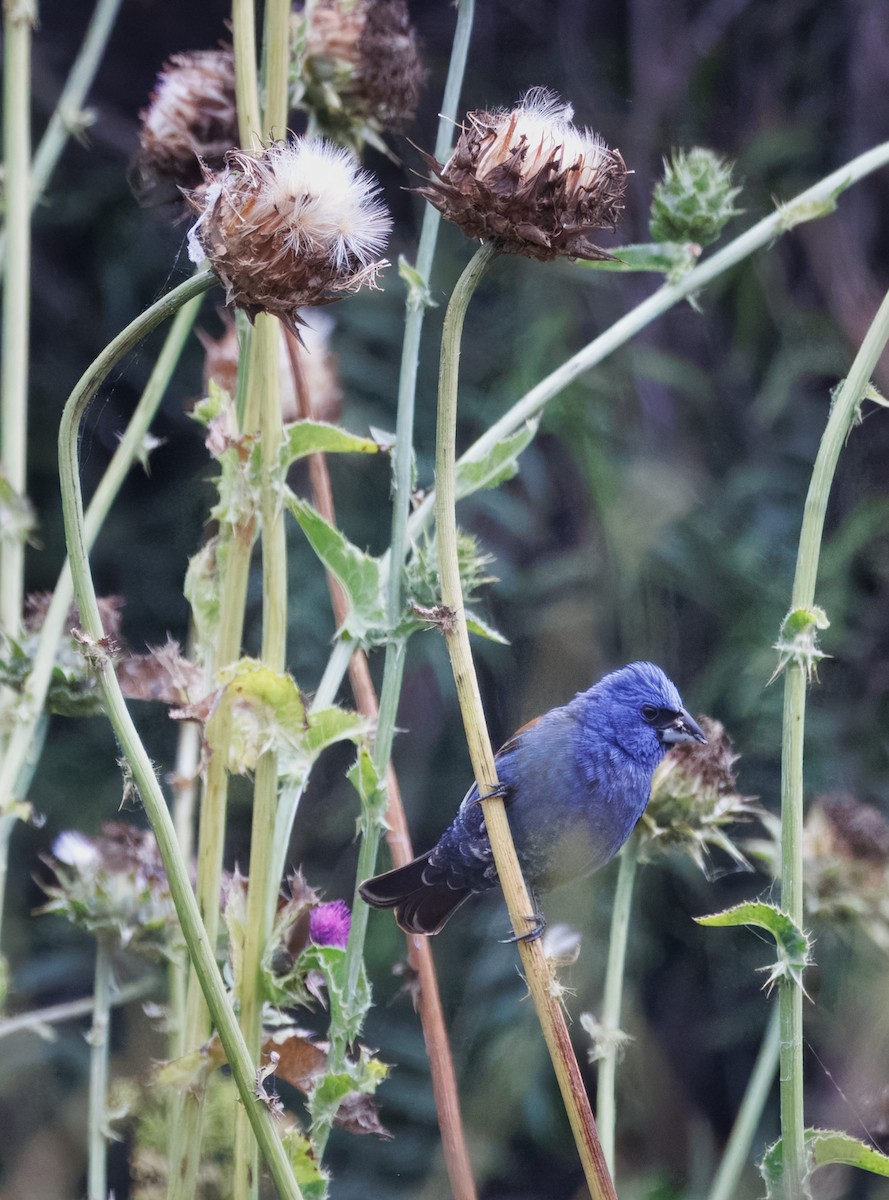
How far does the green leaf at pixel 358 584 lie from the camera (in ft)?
1.93

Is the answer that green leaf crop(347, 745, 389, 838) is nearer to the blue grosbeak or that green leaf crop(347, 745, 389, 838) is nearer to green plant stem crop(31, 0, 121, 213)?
the blue grosbeak

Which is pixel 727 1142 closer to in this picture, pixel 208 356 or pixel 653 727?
pixel 653 727

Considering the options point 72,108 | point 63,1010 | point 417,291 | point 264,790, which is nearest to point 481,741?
point 264,790

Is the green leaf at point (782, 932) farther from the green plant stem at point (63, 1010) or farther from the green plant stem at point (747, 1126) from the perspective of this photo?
the green plant stem at point (63, 1010)

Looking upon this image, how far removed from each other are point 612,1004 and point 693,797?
126mm

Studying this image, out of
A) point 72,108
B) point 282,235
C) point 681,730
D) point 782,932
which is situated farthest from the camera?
point 72,108

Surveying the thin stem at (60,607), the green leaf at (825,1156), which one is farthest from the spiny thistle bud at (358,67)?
the green leaf at (825,1156)

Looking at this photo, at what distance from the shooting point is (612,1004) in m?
0.63

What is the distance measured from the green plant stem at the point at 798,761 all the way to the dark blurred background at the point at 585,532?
127mm

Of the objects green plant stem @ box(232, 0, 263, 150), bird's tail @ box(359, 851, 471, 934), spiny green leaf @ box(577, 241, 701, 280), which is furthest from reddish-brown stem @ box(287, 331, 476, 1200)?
spiny green leaf @ box(577, 241, 701, 280)

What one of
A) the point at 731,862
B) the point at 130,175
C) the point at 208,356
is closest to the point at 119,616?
the point at 208,356

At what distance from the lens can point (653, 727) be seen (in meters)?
0.62

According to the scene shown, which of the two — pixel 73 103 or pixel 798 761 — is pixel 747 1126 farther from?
pixel 73 103

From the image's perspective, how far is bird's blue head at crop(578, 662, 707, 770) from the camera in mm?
621
